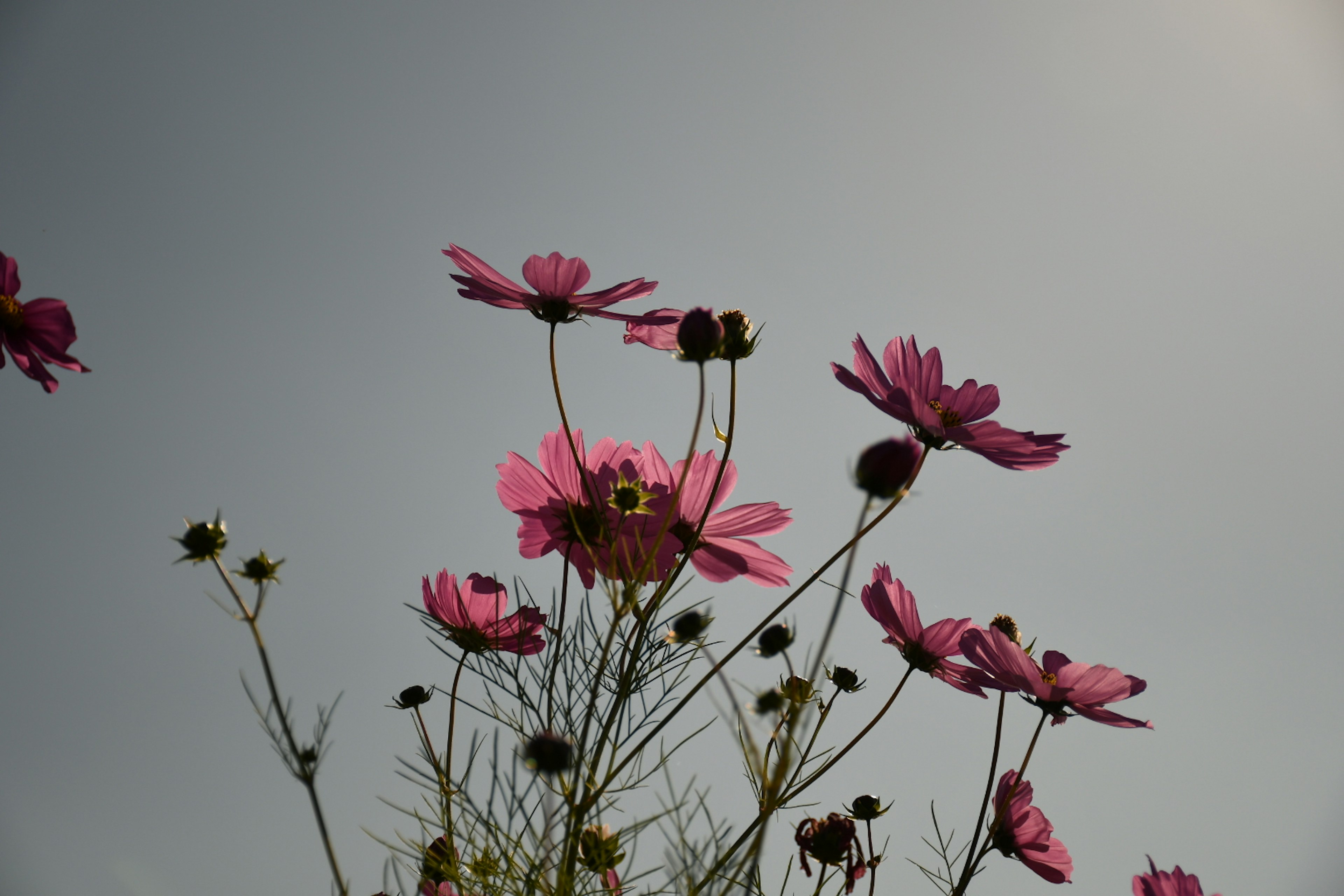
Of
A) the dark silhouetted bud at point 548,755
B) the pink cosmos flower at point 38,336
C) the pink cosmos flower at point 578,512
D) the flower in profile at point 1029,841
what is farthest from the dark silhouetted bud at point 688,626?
the pink cosmos flower at point 38,336

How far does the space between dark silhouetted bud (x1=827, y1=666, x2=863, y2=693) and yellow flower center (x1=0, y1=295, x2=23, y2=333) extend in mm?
713

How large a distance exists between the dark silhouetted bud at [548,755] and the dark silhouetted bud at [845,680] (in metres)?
0.34

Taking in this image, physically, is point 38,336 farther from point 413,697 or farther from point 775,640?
point 775,640

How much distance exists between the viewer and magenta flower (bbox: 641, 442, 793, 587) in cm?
56

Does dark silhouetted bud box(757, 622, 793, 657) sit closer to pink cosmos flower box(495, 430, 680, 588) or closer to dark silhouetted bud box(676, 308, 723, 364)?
pink cosmos flower box(495, 430, 680, 588)

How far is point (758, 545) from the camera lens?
0.59m

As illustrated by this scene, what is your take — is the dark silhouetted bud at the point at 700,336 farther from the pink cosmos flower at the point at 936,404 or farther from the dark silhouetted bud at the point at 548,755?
the dark silhouetted bud at the point at 548,755

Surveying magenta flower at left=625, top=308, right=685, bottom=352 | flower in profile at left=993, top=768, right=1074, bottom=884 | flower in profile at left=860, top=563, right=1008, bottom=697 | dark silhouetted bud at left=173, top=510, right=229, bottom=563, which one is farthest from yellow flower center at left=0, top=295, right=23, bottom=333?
flower in profile at left=993, top=768, right=1074, bottom=884

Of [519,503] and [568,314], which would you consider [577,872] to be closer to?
[519,503]

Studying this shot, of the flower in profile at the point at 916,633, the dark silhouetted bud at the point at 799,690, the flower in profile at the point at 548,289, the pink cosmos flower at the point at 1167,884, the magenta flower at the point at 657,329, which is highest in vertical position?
the flower in profile at the point at 548,289

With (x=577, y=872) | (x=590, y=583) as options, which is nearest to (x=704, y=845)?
(x=577, y=872)

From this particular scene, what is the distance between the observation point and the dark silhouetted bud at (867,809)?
63 cm

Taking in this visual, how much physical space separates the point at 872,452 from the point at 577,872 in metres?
0.34

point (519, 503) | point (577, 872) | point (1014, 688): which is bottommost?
point (577, 872)
